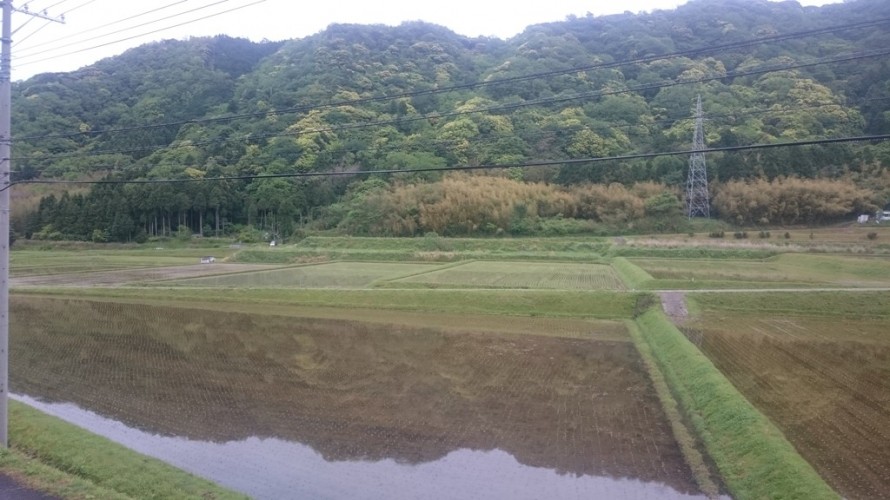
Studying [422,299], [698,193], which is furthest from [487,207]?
[422,299]

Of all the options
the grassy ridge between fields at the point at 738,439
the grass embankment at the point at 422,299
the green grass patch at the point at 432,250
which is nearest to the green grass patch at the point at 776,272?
the grass embankment at the point at 422,299

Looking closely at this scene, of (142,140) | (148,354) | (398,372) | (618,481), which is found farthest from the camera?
(142,140)

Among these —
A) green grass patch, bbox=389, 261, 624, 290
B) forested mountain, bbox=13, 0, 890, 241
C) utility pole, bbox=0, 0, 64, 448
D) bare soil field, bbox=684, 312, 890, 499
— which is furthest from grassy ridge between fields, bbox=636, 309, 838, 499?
forested mountain, bbox=13, 0, 890, 241

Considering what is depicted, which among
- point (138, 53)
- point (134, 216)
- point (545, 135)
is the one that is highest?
point (138, 53)

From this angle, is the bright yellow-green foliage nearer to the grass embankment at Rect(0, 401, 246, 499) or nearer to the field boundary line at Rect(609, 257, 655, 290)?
the field boundary line at Rect(609, 257, 655, 290)

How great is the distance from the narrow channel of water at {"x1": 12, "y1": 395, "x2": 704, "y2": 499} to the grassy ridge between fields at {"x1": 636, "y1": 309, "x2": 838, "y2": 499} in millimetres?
685

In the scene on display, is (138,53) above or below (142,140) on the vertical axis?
above

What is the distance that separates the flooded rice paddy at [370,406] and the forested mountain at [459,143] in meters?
22.6

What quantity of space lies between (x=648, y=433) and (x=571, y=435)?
110 cm

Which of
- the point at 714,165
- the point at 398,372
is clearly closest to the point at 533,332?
the point at 398,372

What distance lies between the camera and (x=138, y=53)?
73500 mm

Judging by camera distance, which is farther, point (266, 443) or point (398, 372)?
point (398, 372)

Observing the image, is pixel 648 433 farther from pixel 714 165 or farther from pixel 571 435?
pixel 714 165

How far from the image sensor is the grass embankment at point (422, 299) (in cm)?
1772
